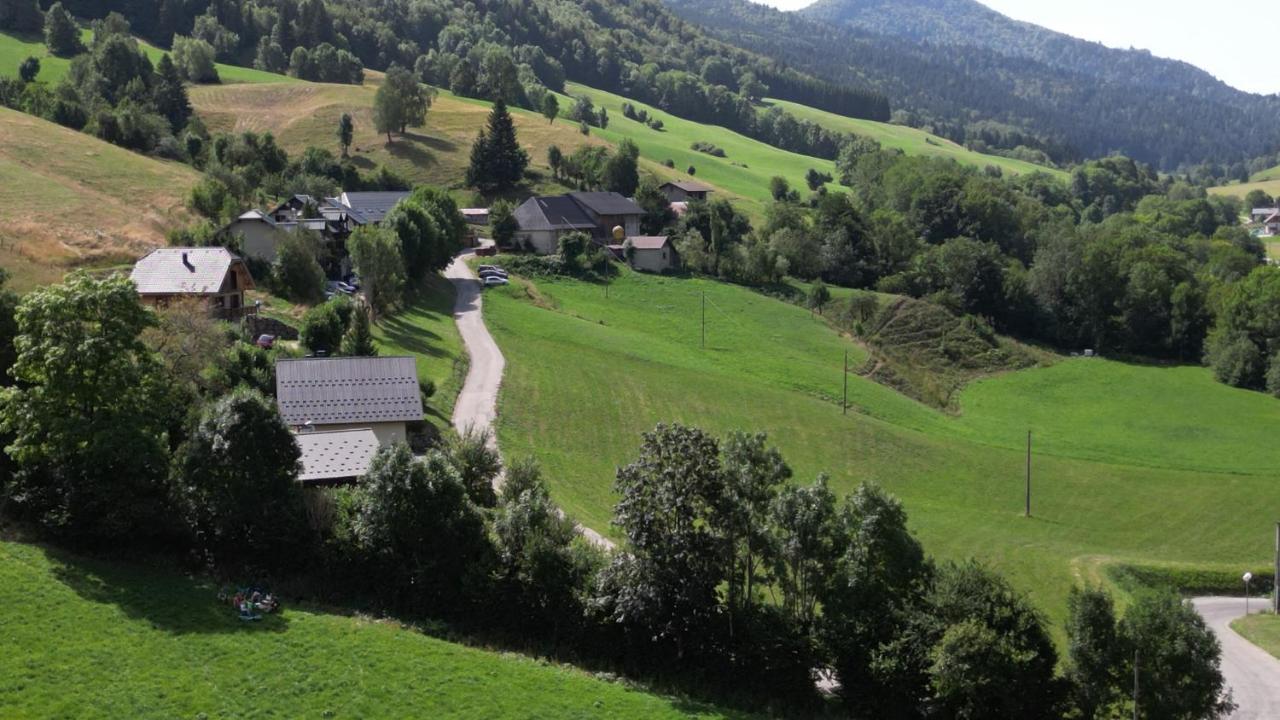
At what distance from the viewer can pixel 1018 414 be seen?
3204 inches

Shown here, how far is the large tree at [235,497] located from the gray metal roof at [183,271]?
24930 millimetres

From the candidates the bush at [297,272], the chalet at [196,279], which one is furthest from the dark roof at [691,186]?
the chalet at [196,279]

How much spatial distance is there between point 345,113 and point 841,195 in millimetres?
59912

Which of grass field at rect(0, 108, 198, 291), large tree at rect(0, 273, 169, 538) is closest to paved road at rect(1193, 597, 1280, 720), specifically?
large tree at rect(0, 273, 169, 538)

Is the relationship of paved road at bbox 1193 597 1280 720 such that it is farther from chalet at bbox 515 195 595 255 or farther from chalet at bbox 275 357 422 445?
chalet at bbox 515 195 595 255

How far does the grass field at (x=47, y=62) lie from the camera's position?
13010 centimetres

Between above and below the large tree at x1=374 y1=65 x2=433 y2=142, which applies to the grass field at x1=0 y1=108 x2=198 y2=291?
below

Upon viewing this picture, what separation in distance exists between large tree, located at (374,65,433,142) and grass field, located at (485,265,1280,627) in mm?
44527

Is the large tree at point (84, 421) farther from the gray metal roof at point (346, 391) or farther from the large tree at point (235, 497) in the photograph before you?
the gray metal roof at point (346, 391)

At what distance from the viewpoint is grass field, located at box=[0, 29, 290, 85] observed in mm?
130100

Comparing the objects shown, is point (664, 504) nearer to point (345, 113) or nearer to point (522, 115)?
point (345, 113)

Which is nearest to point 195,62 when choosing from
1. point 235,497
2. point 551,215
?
point 551,215

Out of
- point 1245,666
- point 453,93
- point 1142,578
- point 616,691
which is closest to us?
point 616,691

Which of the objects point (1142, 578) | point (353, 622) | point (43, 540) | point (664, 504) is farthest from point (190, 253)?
point (1142, 578)
